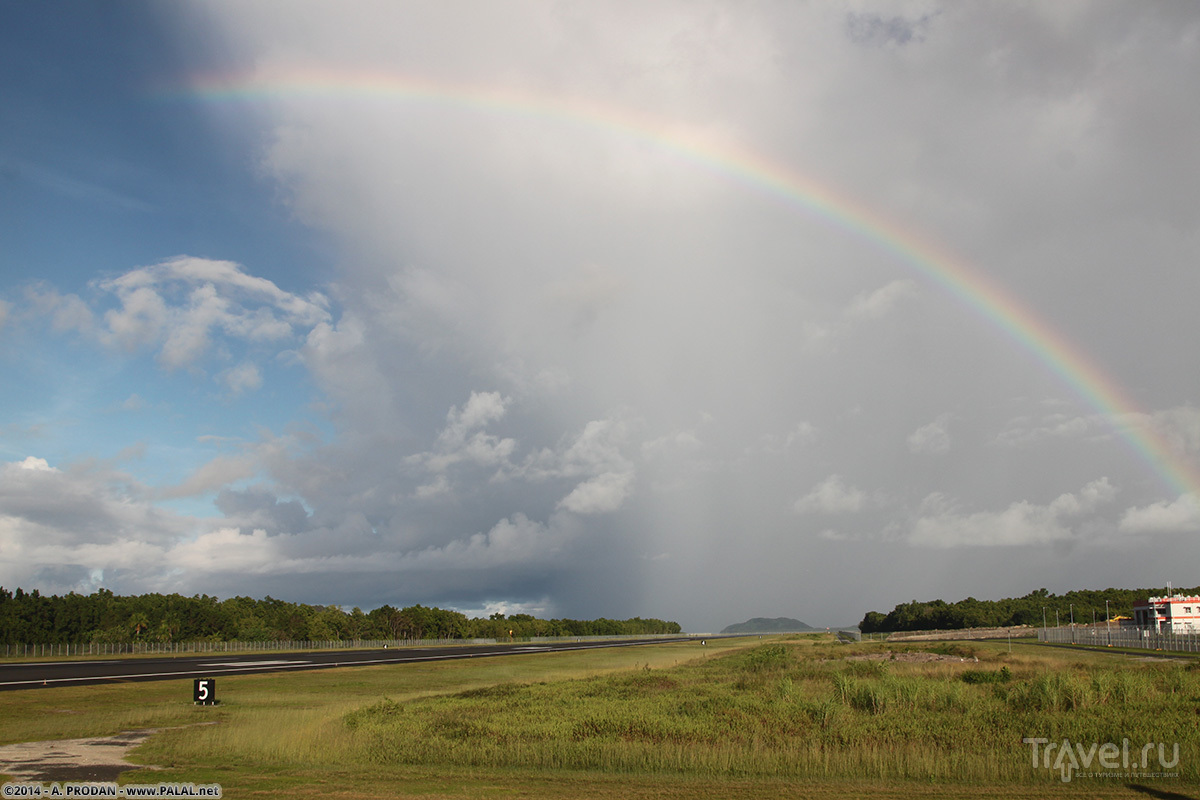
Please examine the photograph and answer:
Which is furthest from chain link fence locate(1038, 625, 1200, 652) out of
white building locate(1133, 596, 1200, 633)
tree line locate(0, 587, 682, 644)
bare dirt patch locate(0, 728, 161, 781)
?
tree line locate(0, 587, 682, 644)

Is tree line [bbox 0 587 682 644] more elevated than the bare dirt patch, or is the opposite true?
the bare dirt patch

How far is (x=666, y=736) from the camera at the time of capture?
91.8ft

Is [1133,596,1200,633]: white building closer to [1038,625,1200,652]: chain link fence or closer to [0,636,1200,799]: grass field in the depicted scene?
[1038,625,1200,652]: chain link fence

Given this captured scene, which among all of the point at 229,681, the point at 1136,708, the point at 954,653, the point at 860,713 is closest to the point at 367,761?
the point at 860,713

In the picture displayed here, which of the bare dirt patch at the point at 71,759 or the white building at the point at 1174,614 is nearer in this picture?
the bare dirt patch at the point at 71,759

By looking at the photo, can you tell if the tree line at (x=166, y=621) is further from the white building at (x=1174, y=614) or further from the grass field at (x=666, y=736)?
the white building at (x=1174, y=614)

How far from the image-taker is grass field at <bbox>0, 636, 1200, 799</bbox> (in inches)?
781

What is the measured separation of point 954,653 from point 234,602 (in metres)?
179

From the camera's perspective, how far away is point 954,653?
76000 mm

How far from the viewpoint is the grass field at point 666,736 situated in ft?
65.1
